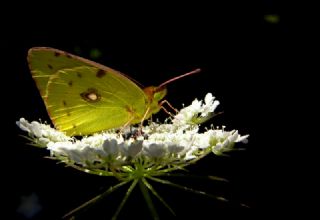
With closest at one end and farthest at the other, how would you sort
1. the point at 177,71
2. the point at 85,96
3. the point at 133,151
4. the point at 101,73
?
1. the point at 133,151
2. the point at 101,73
3. the point at 85,96
4. the point at 177,71

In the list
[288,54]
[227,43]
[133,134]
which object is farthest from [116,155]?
[288,54]

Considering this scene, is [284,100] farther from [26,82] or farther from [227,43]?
[26,82]

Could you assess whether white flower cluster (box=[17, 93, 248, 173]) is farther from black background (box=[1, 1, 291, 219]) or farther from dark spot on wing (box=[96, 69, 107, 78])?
black background (box=[1, 1, 291, 219])

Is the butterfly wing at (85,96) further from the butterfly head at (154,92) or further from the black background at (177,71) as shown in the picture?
the black background at (177,71)

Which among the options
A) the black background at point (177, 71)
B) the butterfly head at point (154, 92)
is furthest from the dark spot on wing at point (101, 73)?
the black background at point (177, 71)

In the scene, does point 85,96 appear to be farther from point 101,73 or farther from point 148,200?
point 148,200

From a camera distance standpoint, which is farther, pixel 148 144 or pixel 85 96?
pixel 85 96

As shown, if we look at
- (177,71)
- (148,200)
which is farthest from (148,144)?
(177,71)
